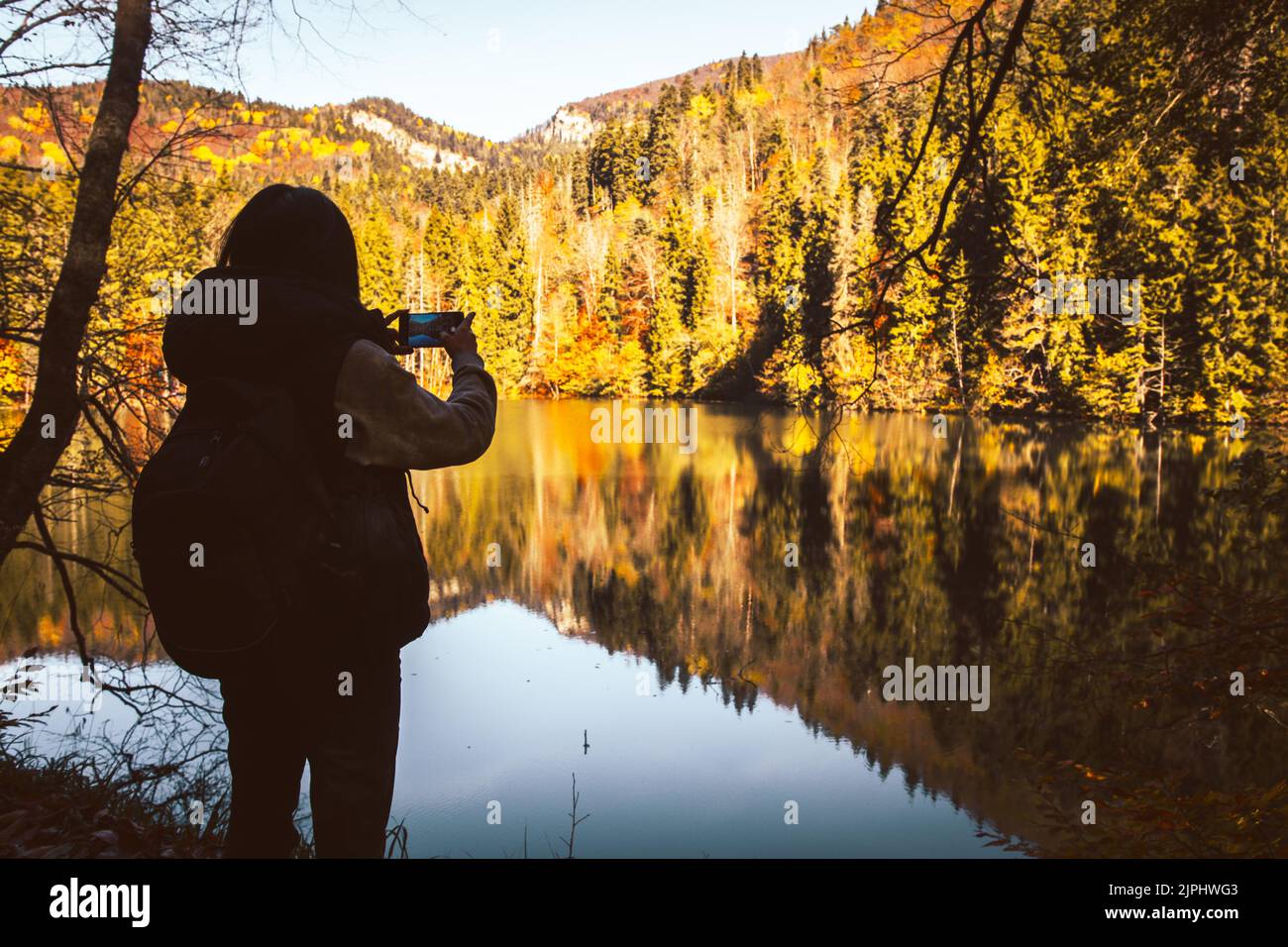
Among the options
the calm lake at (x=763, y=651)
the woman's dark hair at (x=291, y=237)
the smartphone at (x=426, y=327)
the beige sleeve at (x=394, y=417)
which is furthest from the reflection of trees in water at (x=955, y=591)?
the woman's dark hair at (x=291, y=237)

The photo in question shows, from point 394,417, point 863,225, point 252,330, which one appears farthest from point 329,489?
point 863,225

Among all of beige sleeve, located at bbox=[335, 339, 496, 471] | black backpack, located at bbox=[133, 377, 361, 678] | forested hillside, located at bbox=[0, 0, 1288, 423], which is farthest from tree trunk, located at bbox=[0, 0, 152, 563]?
beige sleeve, located at bbox=[335, 339, 496, 471]

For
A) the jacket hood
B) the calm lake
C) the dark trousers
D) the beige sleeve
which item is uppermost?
the jacket hood

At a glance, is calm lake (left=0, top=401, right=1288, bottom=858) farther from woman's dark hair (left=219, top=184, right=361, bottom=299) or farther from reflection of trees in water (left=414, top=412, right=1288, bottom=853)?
woman's dark hair (left=219, top=184, right=361, bottom=299)

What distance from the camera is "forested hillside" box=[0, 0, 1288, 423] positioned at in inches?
154

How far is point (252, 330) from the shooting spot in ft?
5.76

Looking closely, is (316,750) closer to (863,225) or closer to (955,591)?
(955,591)

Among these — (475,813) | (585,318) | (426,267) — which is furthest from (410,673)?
(426,267)

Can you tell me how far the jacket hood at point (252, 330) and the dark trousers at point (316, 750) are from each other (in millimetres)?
582

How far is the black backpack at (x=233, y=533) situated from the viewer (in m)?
1.66

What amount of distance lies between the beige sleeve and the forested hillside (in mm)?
2001
